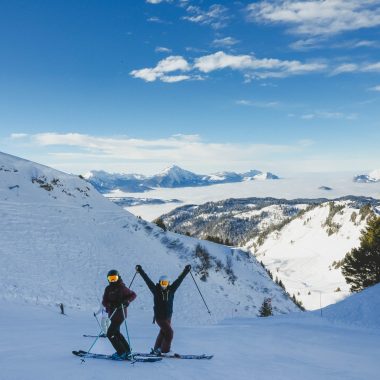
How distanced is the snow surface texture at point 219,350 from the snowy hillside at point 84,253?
882cm

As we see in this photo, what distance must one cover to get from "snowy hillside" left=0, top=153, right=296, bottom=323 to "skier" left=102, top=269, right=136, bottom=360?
1730 cm

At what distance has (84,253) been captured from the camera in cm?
3741

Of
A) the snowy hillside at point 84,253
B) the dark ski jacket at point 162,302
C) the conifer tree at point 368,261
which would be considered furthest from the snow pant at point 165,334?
the conifer tree at point 368,261

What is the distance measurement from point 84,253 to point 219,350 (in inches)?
1070

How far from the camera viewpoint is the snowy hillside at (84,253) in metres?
30.0

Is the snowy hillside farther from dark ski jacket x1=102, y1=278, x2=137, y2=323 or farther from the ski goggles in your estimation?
the ski goggles

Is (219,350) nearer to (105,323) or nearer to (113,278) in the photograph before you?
(105,323)

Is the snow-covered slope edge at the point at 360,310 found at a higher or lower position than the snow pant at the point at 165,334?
lower

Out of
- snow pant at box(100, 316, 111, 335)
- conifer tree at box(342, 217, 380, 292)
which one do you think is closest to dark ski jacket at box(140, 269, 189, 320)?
snow pant at box(100, 316, 111, 335)

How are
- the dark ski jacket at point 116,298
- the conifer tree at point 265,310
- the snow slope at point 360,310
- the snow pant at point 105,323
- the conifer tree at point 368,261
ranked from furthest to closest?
the conifer tree at point 265,310 → the conifer tree at point 368,261 → the snow slope at point 360,310 → the dark ski jacket at point 116,298 → the snow pant at point 105,323

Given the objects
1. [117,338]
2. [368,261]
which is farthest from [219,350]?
[368,261]

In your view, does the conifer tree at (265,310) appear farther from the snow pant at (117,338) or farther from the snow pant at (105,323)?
the snow pant at (105,323)

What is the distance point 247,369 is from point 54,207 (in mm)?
37749

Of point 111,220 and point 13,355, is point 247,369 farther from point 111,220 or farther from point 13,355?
point 111,220
